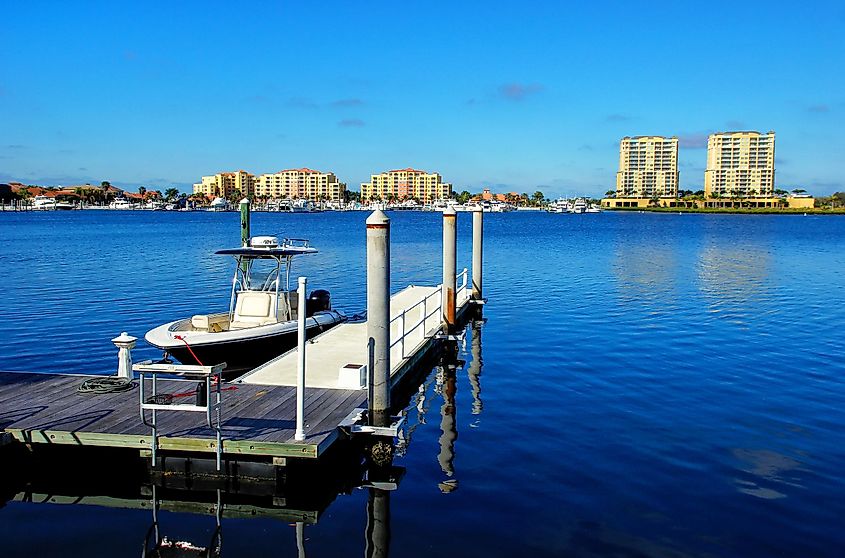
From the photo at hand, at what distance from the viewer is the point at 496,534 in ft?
32.6

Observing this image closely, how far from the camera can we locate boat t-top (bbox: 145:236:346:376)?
57.1 feet

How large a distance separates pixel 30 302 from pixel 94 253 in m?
31.8

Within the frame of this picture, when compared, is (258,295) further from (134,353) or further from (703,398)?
(703,398)

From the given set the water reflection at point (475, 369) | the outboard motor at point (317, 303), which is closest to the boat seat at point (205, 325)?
the outboard motor at point (317, 303)

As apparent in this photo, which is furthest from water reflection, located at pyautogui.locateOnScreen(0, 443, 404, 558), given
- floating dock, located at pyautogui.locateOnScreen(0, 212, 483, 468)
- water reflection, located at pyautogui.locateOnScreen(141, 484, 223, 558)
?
floating dock, located at pyautogui.locateOnScreen(0, 212, 483, 468)

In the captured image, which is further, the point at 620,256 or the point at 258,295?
the point at 620,256

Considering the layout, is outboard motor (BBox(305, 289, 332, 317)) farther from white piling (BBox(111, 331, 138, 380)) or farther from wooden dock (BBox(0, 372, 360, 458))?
white piling (BBox(111, 331, 138, 380))

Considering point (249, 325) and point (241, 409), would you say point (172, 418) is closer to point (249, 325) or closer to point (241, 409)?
point (241, 409)

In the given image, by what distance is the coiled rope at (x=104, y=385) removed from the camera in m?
12.7

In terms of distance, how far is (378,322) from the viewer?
12.3m

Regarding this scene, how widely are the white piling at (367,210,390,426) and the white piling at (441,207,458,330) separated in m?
9.96

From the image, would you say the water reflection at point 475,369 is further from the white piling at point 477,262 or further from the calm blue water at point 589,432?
the white piling at point 477,262

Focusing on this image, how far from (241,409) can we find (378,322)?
261 centimetres

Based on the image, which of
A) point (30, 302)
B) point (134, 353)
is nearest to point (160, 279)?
point (30, 302)
